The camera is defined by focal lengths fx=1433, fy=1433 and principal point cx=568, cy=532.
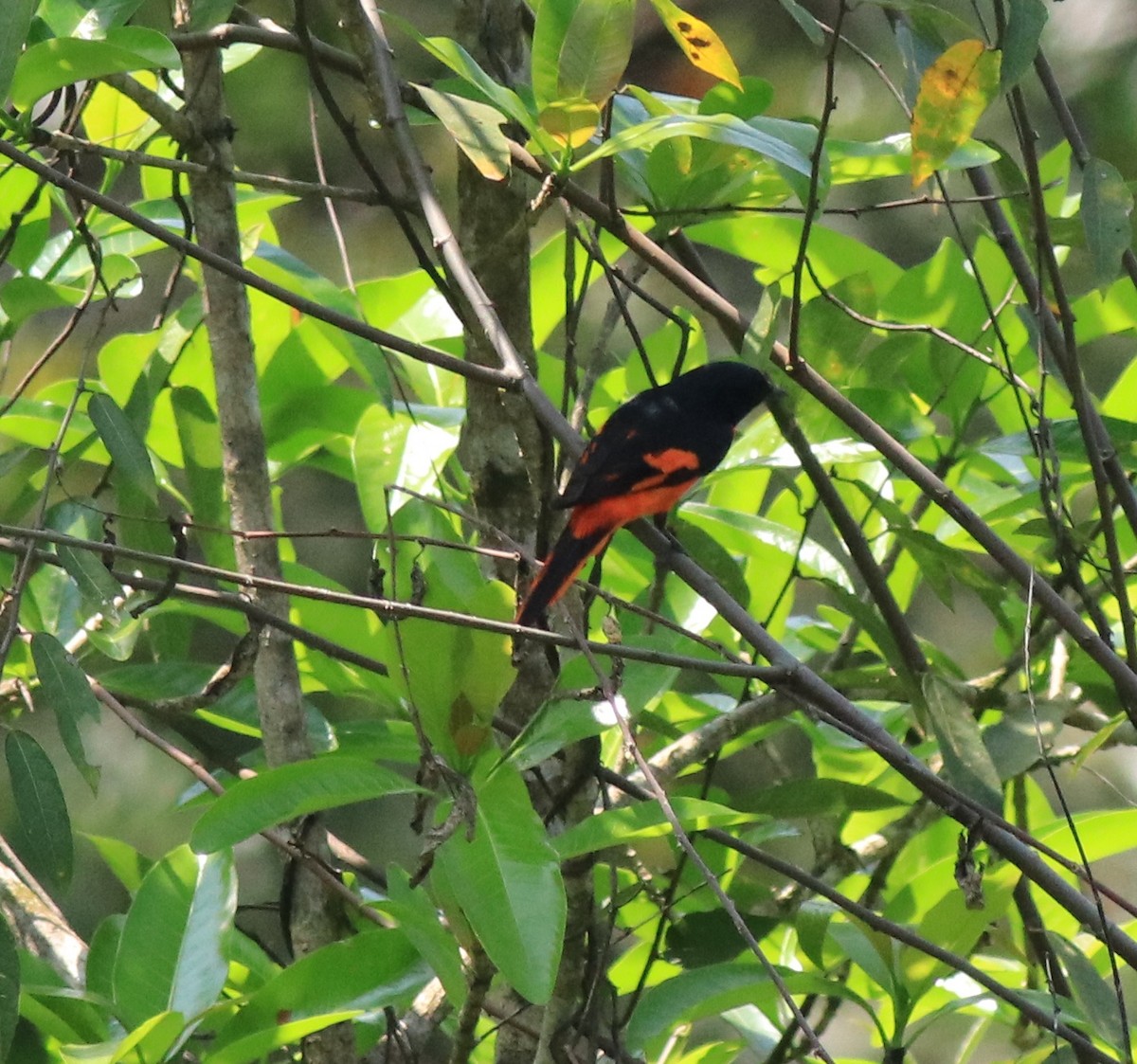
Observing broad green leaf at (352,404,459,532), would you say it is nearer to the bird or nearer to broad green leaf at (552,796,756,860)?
the bird

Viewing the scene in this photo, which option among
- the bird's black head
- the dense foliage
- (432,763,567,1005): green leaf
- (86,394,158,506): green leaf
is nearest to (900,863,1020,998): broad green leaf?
the dense foliage

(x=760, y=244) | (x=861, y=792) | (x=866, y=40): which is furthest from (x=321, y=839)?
(x=866, y=40)

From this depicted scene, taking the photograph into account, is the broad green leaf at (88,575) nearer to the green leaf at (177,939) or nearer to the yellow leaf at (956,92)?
the green leaf at (177,939)

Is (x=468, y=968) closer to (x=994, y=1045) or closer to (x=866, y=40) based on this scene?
(x=994, y=1045)

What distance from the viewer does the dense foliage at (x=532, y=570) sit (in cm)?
151

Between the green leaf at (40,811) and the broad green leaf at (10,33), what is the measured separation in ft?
2.48

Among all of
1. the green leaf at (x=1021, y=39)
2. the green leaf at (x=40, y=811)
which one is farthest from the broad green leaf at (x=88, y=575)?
the green leaf at (x=1021, y=39)

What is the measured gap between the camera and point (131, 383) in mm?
2381

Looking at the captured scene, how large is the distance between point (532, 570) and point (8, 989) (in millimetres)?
712

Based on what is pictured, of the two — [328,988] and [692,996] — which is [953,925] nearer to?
[692,996]

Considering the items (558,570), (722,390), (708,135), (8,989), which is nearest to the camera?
(8,989)

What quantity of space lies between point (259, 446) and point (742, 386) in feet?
3.94

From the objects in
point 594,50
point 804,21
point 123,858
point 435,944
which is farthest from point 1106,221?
point 123,858

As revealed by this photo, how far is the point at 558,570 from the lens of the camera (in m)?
1.85
